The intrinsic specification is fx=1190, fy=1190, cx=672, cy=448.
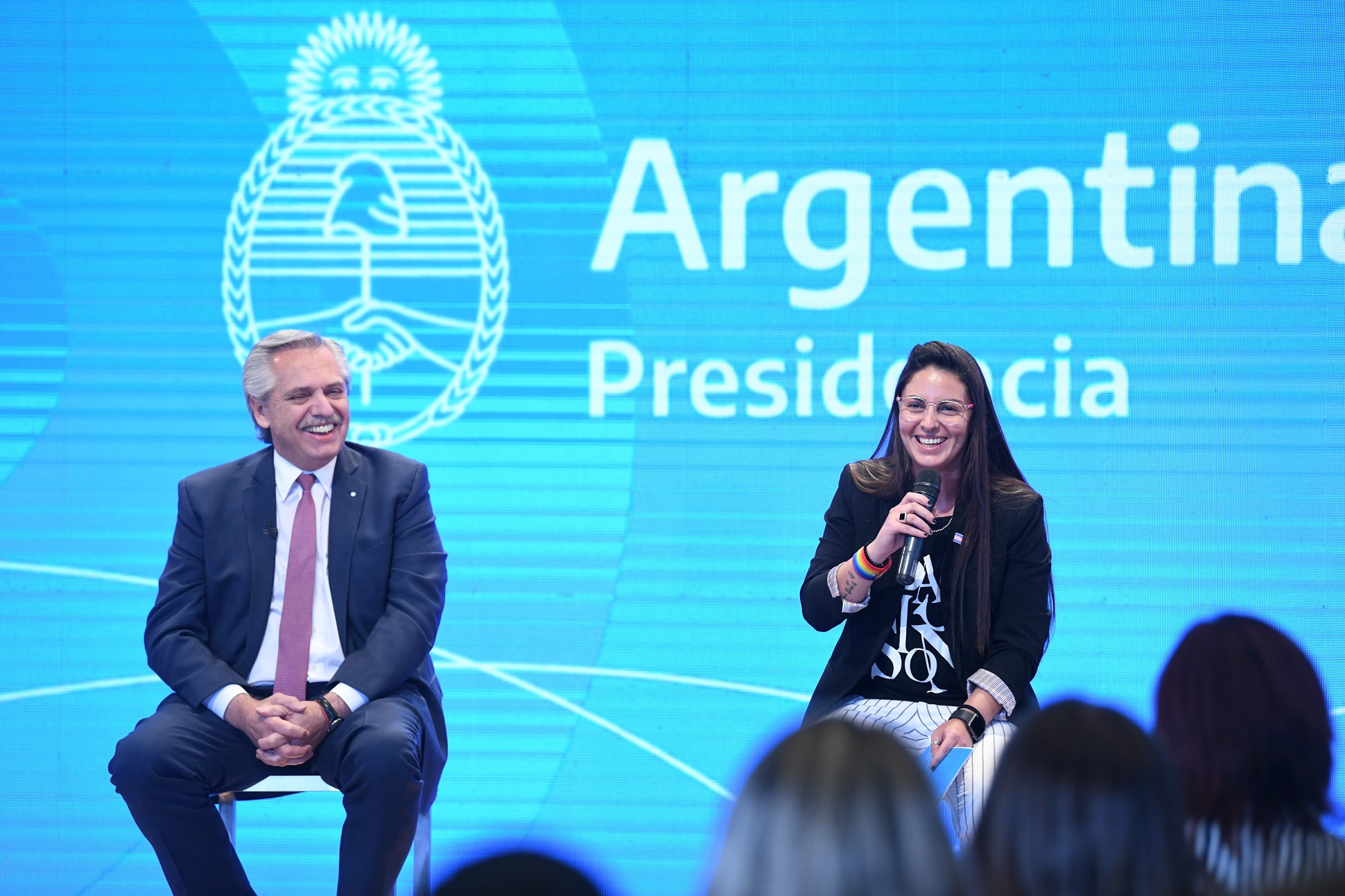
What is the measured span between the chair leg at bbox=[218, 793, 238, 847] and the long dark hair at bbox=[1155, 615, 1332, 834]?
2063 millimetres

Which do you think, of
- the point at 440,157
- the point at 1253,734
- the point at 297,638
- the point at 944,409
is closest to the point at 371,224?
the point at 440,157

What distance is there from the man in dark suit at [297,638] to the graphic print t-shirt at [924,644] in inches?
41.0

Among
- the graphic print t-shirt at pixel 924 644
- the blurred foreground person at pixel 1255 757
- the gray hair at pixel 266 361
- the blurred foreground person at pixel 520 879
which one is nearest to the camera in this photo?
the blurred foreground person at pixel 520 879

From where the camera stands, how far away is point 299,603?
271 cm

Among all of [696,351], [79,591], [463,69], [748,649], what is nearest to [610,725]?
[748,649]

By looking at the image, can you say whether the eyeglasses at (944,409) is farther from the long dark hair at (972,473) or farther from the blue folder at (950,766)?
the blue folder at (950,766)

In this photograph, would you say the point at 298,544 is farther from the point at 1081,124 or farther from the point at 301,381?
the point at 1081,124

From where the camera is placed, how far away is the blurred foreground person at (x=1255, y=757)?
135cm

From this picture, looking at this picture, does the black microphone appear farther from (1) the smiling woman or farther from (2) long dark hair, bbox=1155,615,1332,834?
(2) long dark hair, bbox=1155,615,1332,834

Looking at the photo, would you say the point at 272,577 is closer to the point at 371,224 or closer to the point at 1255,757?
the point at 371,224

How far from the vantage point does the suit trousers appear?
2.44m

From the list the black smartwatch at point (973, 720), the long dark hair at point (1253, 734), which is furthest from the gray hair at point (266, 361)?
the long dark hair at point (1253, 734)

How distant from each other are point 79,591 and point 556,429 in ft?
4.98

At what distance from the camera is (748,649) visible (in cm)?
357
